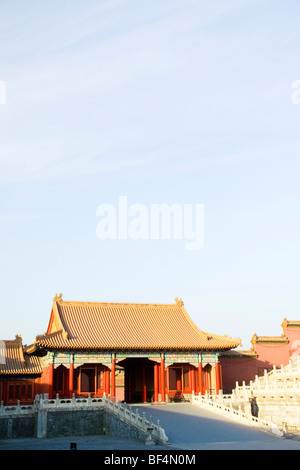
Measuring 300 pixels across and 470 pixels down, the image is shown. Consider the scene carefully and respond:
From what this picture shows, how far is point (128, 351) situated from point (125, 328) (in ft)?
8.78

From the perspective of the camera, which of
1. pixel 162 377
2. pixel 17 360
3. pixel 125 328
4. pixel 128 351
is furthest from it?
pixel 125 328

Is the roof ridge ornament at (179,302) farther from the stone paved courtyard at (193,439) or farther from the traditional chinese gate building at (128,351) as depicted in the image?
the stone paved courtyard at (193,439)

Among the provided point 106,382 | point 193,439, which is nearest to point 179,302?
point 106,382

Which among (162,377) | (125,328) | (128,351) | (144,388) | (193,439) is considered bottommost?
(193,439)

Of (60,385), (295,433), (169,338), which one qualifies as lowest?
(295,433)

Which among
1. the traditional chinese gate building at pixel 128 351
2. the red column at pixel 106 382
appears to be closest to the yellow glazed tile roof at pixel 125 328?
the traditional chinese gate building at pixel 128 351

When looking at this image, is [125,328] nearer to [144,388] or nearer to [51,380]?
[144,388]

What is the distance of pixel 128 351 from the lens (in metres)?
38.7

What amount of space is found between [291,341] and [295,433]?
52.2 feet

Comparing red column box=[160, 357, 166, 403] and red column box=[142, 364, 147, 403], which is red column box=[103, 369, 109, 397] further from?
red column box=[160, 357, 166, 403]

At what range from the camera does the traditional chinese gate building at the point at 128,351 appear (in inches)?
1478

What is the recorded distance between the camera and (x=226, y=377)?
43719mm

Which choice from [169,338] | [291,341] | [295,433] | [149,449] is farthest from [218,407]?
[291,341]
